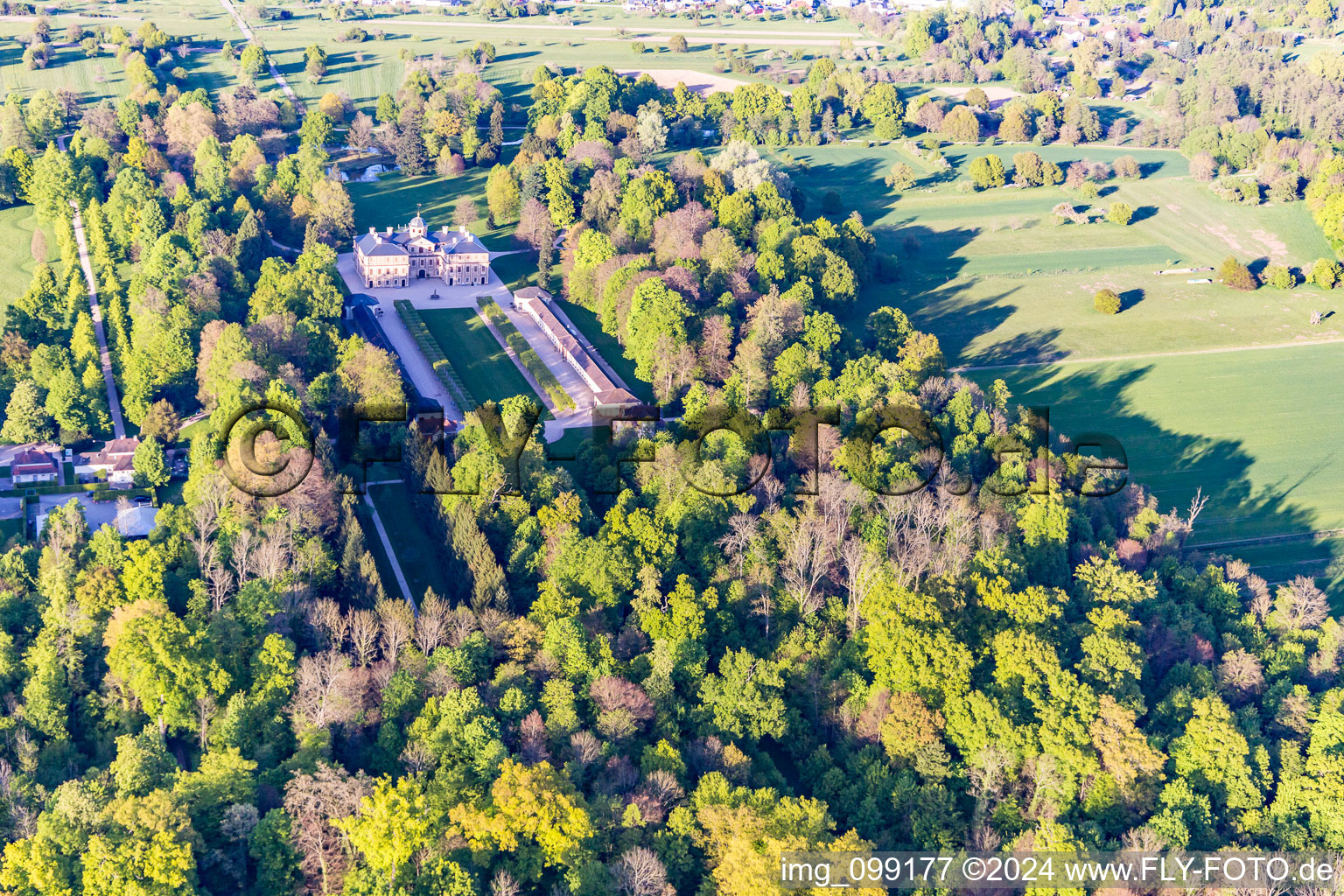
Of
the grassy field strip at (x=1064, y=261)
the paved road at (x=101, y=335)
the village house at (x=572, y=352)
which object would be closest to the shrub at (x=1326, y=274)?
the grassy field strip at (x=1064, y=261)

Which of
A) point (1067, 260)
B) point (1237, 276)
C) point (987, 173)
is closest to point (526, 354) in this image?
point (1067, 260)

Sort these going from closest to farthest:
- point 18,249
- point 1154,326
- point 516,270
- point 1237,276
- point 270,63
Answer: point 1154,326
point 516,270
point 18,249
point 1237,276
point 270,63

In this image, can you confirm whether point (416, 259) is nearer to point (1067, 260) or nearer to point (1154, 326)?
point (1067, 260)

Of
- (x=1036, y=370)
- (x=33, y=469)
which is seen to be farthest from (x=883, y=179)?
(x=33, y=469)

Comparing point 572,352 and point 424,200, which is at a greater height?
point 424,200

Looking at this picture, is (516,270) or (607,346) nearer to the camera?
(607,346)

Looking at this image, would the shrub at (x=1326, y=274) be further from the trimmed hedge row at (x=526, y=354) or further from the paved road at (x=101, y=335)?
the paved road at (x=101, y=335)

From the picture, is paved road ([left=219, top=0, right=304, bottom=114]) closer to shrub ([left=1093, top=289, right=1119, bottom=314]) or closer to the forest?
the forest
